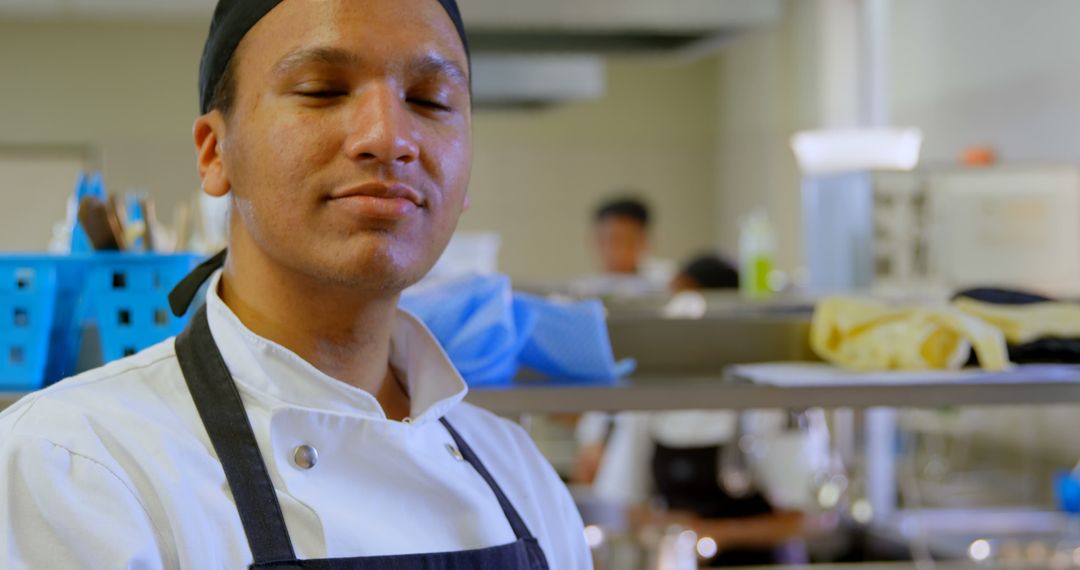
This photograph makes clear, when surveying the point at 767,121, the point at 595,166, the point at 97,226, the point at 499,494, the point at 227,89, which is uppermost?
the point at 767,121

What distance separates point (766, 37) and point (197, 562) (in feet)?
25.4

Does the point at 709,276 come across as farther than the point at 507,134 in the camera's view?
No

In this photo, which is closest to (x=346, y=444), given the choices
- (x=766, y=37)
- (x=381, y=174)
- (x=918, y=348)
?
(x=381, y=174)

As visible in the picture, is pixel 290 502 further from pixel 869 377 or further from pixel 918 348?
pixel 918 348

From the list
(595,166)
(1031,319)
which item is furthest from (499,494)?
(595,166)

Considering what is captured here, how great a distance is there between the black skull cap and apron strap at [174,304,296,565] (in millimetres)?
222

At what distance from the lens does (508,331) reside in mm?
1590

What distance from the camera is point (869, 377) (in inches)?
63.9

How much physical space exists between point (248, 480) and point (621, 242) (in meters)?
4.92

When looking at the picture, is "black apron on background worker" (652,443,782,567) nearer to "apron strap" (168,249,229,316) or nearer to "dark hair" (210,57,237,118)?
"apron strap" (168,249,229,316)

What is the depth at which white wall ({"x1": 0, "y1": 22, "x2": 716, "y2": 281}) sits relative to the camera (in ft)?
26.9

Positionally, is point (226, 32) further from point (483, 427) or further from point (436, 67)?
point (483, 427)

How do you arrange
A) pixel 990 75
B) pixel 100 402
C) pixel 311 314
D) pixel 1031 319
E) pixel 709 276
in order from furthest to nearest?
1. pixel 709 276
2. pixel 990 75
3. pixel 1031 319
4. pixel 311 314
5. pixel 100 402

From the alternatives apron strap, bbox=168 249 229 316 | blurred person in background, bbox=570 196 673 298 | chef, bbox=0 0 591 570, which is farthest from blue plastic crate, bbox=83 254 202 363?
blurred person in background, bbox=570 196 673 298
